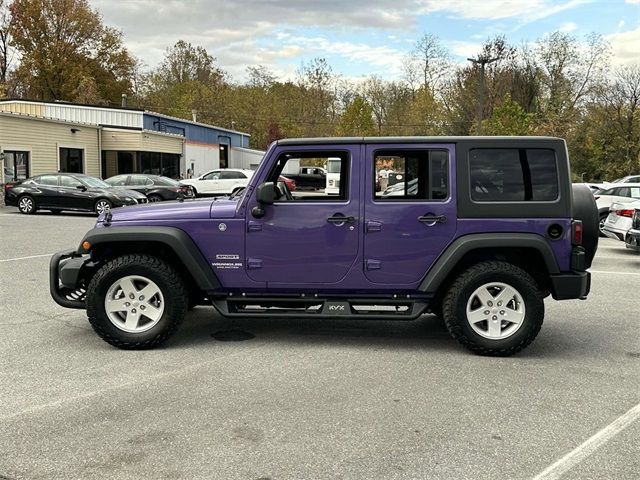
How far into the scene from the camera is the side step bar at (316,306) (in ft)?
17.6

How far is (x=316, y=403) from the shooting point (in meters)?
4.23

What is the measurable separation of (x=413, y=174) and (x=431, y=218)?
0.52 meters

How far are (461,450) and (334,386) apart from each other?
1.26 metres

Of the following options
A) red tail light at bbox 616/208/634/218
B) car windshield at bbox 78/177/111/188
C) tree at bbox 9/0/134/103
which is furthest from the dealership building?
red tail light at bbox 616/208/634/218

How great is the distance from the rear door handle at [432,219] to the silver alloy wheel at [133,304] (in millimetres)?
2435

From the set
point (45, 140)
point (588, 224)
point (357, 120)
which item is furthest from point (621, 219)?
point (357, 120)

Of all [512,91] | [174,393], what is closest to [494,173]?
[174,393]

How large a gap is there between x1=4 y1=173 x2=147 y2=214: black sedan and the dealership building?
15.5ft

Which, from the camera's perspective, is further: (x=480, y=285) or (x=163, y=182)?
(x=163, y=182)

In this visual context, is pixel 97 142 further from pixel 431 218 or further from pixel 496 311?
pixel 496 311

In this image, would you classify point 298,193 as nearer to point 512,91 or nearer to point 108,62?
point 512,91

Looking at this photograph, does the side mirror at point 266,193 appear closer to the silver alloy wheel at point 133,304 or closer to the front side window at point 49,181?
the silver alloy wheel at point 133,304

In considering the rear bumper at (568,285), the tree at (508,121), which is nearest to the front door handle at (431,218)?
the rear bumper at (568,285)

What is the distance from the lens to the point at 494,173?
5.32m
